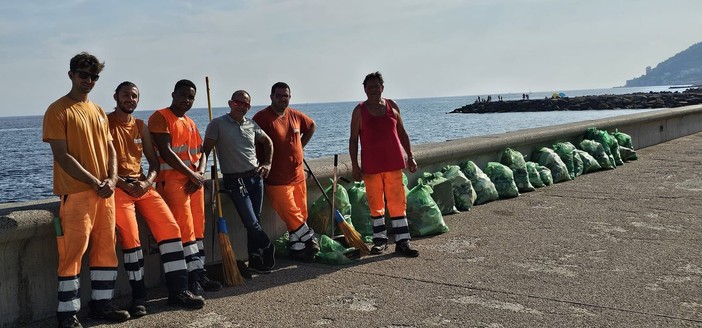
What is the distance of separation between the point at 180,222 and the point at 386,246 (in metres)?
2.22

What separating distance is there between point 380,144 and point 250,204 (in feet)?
4.65

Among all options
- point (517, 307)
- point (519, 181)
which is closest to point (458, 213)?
point (519, 181)

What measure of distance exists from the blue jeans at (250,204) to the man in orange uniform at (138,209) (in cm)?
87

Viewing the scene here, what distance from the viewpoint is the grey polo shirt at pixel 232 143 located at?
5.91 metres

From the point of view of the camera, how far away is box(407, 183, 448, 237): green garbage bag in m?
7.34

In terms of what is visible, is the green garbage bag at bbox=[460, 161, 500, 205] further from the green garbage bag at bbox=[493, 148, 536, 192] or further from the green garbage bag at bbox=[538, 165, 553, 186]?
the green garbage bag at bbox=[538, 165, 553, 186]

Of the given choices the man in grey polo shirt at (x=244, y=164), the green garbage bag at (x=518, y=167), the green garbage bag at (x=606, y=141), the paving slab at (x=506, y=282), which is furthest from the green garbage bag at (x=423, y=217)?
the green garbage bag at (x=606, y=141)

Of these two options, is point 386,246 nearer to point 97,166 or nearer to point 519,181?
point 97,166

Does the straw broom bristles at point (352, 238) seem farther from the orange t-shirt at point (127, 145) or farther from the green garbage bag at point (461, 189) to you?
the green garbage bag at point (461, 189)

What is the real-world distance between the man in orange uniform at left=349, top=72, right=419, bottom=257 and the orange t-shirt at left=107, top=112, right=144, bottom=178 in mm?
2254

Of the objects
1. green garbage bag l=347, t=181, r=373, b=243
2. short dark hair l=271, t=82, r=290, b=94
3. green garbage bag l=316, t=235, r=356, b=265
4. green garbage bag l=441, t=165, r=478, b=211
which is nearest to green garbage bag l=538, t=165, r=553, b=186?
green garbage bag l=441, t=165, r=478, b=211

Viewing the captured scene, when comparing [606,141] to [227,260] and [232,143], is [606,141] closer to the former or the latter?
[232,143]

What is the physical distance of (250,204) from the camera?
19.8 feet

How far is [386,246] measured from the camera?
6.84 metres
